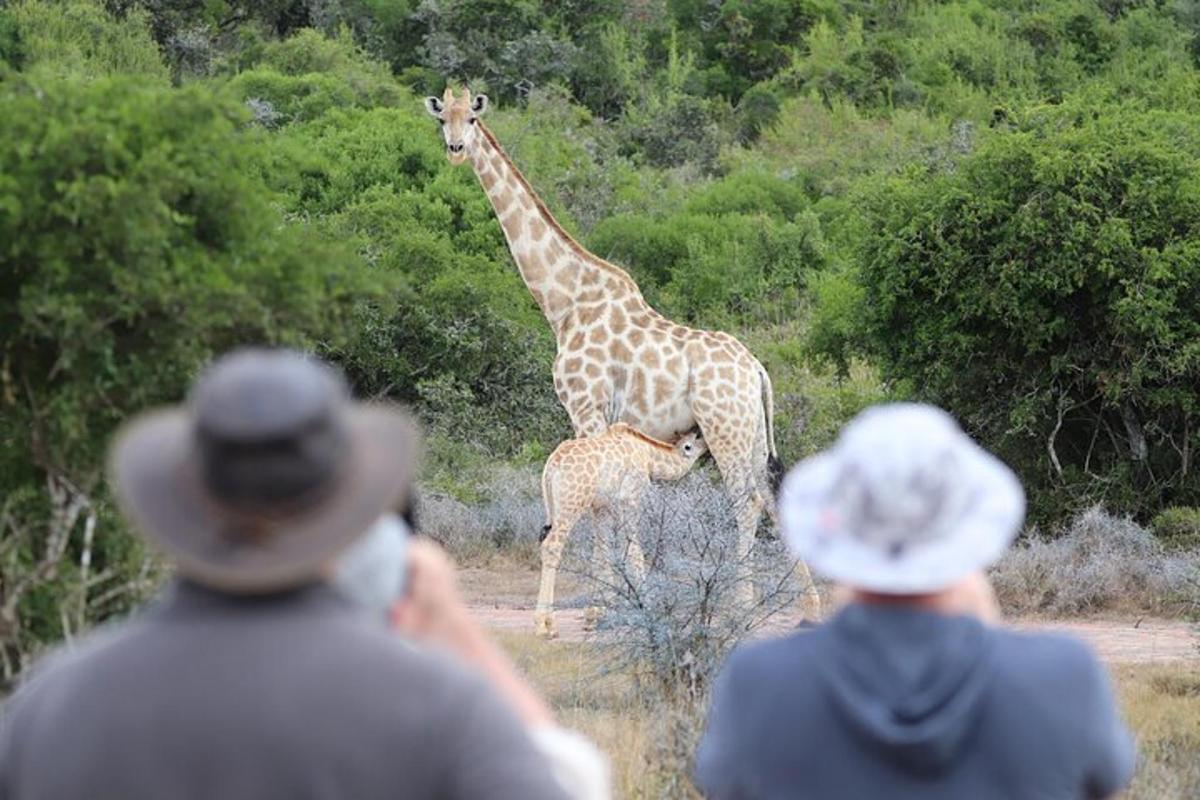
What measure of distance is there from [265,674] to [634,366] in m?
10.9

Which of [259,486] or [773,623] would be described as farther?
[773,623]

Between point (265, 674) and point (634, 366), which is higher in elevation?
point (265, 674)

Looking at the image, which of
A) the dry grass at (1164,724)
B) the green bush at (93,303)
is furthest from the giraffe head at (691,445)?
the green bush at (93,303)

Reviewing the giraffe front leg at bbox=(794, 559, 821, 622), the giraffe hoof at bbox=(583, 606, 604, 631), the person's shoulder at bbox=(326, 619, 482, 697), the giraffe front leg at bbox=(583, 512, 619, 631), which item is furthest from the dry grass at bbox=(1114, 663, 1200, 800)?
the person's shoulder at bbox=(326, 619, 482, 697)

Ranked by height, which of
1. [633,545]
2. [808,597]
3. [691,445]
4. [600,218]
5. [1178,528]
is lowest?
[600,218]

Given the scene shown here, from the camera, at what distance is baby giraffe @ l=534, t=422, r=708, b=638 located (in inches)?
475

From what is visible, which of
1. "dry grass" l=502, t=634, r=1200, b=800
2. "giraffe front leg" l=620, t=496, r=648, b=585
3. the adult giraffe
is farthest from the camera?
the adult giraffe

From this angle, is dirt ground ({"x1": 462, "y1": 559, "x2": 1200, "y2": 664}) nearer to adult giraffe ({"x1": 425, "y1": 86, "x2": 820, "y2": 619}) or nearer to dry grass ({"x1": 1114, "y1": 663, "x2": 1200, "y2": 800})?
dry grass ({"x1": 1114, "y1": 663, "x2": 1200, "y2": 800})

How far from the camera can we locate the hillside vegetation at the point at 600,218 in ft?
17.5

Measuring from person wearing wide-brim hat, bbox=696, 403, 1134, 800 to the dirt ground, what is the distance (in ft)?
26.4

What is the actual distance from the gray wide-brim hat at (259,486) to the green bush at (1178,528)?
40.4 feet

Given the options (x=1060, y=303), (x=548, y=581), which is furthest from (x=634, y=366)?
(x=1060, y=303)

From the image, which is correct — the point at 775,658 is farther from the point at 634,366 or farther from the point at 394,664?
the point at 634,366

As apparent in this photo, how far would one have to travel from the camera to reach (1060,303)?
15109mm
